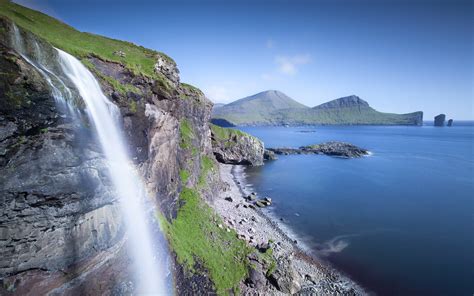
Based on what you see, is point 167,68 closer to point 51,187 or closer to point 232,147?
point 51,187

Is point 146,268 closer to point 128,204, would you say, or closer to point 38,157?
point 128,204

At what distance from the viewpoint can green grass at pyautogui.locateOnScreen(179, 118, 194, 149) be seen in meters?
41.2

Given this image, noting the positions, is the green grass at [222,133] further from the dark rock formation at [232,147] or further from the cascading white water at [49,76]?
the cascading white water at [49,76]

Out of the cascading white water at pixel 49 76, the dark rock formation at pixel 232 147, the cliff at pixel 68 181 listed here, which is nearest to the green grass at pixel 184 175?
the cliff at pixel 68 181

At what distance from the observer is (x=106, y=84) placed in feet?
66.7

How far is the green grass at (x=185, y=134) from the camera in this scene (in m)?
41.2

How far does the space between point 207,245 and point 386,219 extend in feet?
123

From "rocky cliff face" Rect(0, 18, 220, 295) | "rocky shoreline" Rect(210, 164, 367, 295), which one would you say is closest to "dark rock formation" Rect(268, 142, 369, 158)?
"rocky shoreline" Rect(210, 164, 367, 295)

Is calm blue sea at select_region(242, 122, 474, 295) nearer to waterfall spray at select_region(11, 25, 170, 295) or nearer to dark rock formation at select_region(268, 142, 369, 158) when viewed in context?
dark rock formation at select_region(268, 142, 369, 158)

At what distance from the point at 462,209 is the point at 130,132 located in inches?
2625

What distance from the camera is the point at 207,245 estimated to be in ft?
97.1

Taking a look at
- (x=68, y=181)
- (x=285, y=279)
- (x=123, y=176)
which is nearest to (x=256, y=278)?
(x=285, y=279)

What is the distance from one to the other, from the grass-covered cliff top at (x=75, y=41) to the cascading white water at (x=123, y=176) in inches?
264

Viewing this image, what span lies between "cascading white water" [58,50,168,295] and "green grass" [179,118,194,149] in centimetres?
1799
